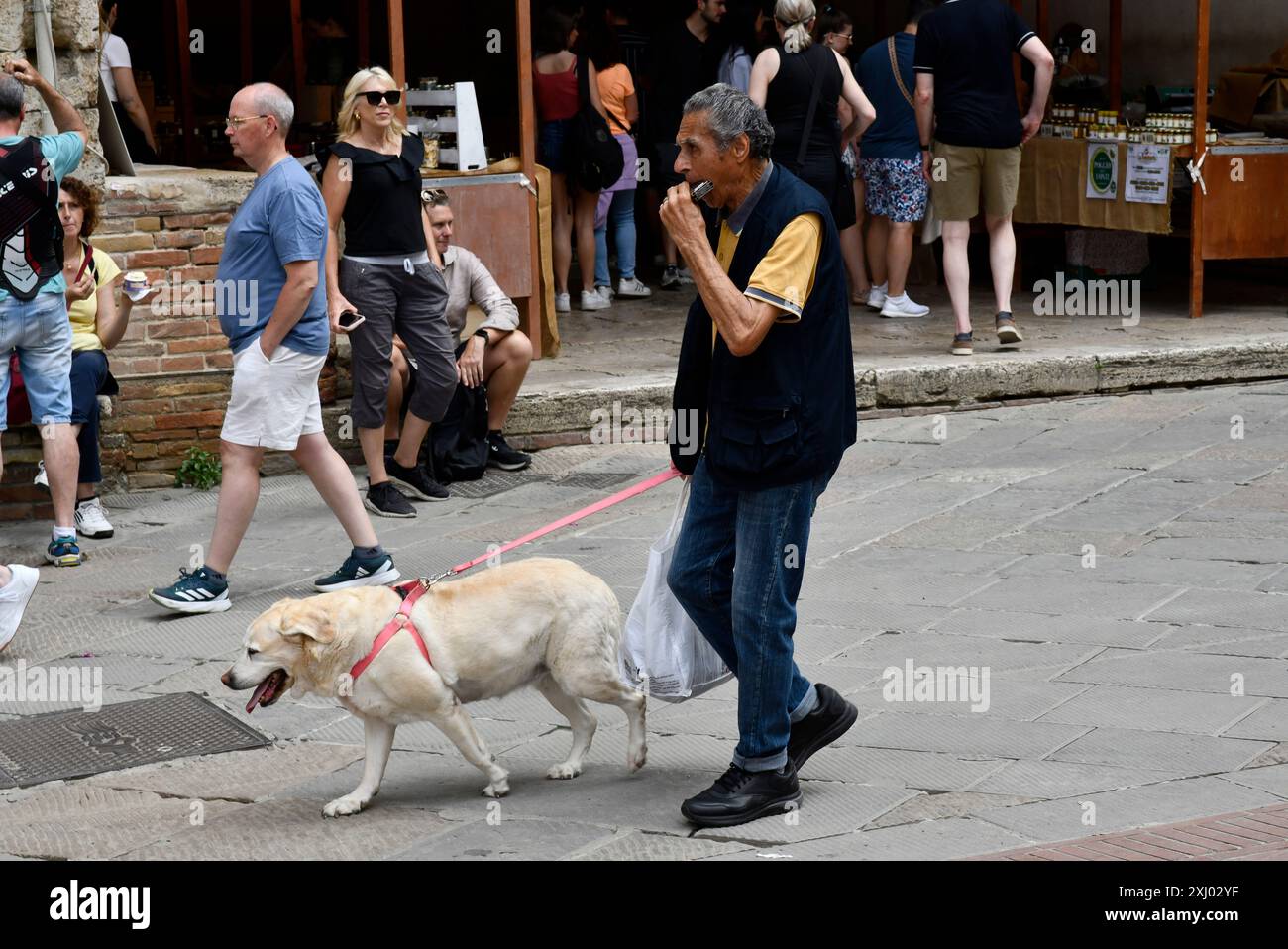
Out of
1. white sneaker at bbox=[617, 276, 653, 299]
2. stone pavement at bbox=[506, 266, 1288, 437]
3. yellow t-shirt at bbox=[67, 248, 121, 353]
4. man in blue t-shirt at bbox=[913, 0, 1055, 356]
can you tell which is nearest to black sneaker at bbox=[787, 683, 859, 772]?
yellow t-shirt at bbox=[67, 248, 121, 353]

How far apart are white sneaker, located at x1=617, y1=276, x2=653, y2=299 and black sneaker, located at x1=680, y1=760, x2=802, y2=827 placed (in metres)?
7.79

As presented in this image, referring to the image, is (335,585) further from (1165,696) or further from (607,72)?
(607,72)

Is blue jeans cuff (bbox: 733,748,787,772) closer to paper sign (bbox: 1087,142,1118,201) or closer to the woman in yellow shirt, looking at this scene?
the woman in yellow shirt

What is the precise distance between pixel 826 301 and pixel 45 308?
12.6 feet

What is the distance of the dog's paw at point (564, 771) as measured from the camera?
5.03 m

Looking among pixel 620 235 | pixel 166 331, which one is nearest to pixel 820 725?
pixel 166 331

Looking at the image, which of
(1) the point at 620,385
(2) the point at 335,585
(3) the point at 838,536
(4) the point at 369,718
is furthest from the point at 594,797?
(1) the point at 620,385

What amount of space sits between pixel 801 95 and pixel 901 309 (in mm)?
2002

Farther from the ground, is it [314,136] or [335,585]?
[314,136]

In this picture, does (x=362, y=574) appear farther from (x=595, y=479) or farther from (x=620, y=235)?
(x=620, y=235)

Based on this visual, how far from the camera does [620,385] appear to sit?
31.2 ft

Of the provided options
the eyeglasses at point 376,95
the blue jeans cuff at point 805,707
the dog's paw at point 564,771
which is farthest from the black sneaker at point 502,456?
the blue jeans cuff at point 805,707

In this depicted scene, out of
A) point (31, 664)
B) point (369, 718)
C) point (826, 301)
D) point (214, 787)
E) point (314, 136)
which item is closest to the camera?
point (826, 301)

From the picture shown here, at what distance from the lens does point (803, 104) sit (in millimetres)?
A: 9844
